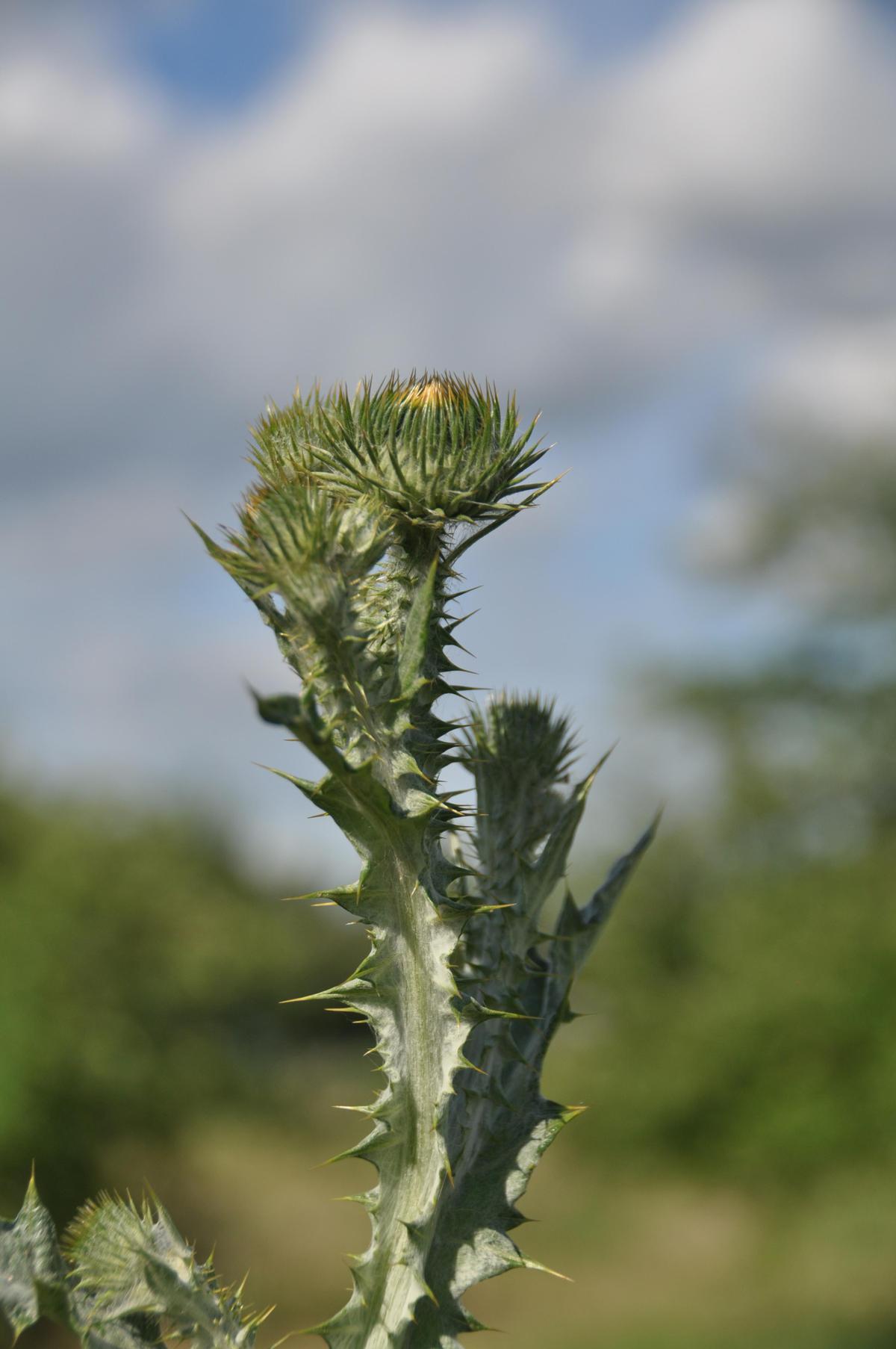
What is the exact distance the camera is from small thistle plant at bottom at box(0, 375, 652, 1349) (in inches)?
74.5

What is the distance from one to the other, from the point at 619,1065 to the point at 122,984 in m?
8.43

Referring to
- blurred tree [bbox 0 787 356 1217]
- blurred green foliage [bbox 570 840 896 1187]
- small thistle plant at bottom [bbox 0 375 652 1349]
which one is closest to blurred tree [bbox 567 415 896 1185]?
blurred green foliage [bbox 570 840 896 1187]

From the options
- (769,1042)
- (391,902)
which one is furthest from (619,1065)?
(391,902)

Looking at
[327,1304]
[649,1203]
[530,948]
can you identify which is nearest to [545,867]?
[530,948]

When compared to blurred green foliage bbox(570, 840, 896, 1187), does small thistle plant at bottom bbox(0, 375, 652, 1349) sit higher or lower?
lower

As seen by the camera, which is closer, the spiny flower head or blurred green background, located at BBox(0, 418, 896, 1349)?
the spiny flower head

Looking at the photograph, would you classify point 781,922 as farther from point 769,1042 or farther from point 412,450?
point 412,450

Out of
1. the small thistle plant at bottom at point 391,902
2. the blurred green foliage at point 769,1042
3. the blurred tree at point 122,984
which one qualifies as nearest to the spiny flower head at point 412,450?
the small thistle plant at bottom at point 391,902

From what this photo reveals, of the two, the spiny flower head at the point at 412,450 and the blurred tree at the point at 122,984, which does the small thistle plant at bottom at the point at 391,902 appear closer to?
the spiny flower head at the point at 412,450

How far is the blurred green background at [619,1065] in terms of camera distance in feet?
55.8

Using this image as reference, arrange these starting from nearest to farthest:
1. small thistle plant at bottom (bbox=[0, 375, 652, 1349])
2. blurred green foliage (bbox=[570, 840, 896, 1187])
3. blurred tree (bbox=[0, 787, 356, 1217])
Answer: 1. small thistle plant at bottom (bbox=[0, 375, 652, 1349])
2. blurred tree (bbox=[0, 787, 356, 1217])
3. blurred green foliage (bbox=[570, 840, 896, 1187])

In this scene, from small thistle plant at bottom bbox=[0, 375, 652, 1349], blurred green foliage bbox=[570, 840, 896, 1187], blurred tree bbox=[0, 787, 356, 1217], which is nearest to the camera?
small thistle plant at bottom bbox=[0, 375, 652, 1349]

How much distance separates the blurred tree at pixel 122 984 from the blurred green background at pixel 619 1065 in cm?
5

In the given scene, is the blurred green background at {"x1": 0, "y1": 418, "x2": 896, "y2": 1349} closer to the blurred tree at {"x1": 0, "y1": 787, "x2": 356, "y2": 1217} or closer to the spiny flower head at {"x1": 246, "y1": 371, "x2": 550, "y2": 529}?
the blurred tree at {"x1": 0, "y1": 787, "x2": 356, "y2": 1217}
